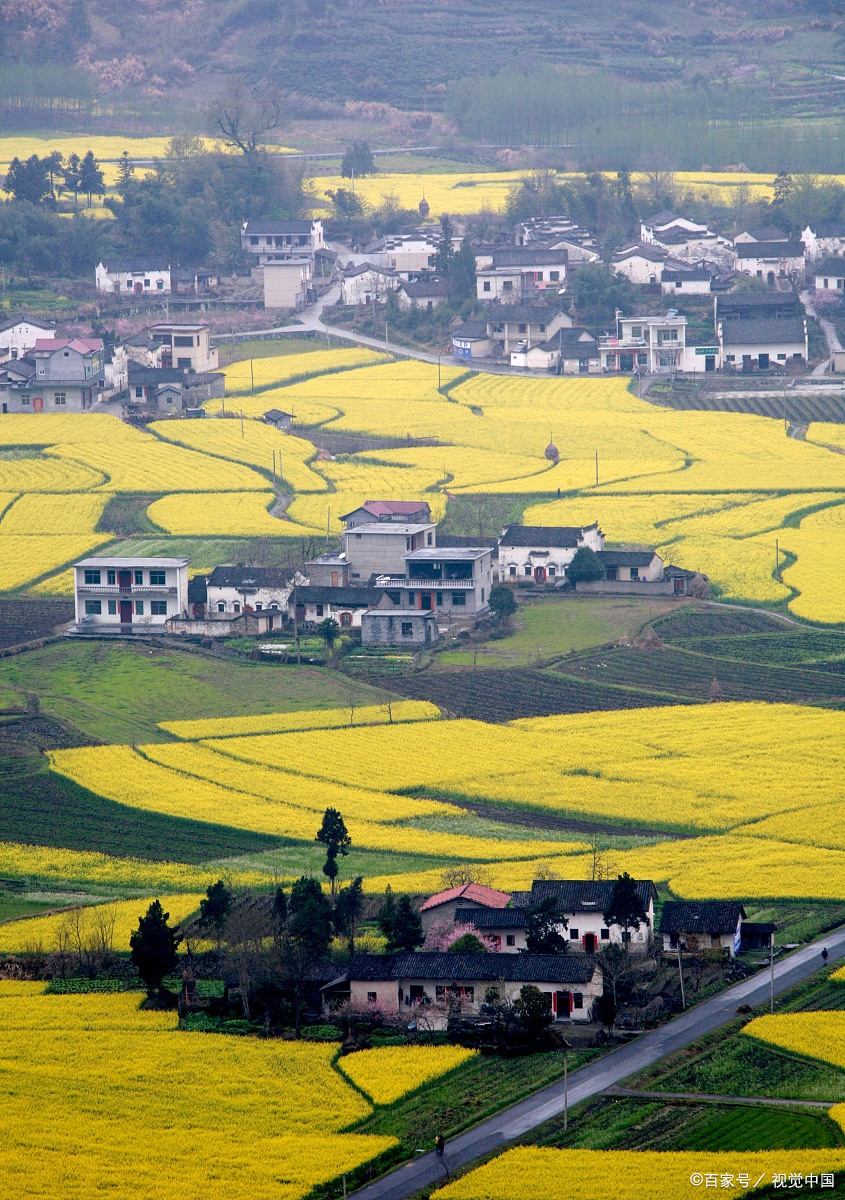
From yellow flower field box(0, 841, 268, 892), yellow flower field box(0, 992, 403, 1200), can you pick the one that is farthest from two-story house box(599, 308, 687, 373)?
yellow flower field box(0, 992, 403, 1200)

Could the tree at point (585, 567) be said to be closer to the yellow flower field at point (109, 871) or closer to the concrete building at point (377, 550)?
the concrete building at point (377, 550)

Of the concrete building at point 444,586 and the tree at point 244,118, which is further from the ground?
the tree at point 244,118

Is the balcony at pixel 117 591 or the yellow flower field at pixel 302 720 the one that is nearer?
the yellow flower field at pixel 302 720

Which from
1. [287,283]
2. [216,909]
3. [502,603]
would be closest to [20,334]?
[287,283]

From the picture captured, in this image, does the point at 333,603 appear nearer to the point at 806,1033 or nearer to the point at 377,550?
the point at 377,550

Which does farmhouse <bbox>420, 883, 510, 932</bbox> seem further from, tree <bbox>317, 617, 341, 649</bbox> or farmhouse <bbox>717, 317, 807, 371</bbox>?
farmhouse <bbox>717, 317, 807, 371</bbox>

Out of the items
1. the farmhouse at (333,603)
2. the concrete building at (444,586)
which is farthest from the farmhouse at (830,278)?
the farmhouse at (333,603)
